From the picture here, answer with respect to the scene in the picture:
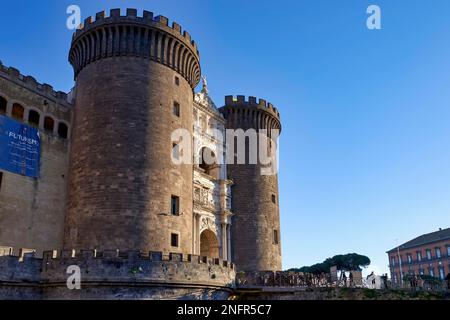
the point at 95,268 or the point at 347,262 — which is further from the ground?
the point at 347,262

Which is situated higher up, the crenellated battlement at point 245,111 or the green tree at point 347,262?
the crenellated battlement at point 245,111

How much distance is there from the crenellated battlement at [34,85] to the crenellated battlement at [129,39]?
92.7 inches

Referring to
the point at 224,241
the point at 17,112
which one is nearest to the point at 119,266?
the point at 17,112

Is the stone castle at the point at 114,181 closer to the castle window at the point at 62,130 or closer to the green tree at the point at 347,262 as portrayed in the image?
the castle window at the point at 62,130

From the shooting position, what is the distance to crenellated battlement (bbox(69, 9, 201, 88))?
29.8 m

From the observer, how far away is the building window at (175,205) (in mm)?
28206

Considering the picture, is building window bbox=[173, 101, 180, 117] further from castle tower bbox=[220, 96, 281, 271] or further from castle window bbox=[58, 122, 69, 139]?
castle tower bbox=[220, 96, 281, 271]

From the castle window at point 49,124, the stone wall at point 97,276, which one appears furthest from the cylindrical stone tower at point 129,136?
the stone wall at point 97,276

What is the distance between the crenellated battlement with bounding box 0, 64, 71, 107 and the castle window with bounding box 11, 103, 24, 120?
1.35 m

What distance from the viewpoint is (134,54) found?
29.8 m

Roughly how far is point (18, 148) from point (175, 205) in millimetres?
9612

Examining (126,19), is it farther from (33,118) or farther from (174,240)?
(174,240)

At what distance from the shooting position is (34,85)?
29.0 metres

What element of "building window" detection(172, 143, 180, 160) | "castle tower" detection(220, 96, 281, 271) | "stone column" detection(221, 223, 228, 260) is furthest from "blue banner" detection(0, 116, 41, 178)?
"castle tower" detection(220, 96, 281, 271)
